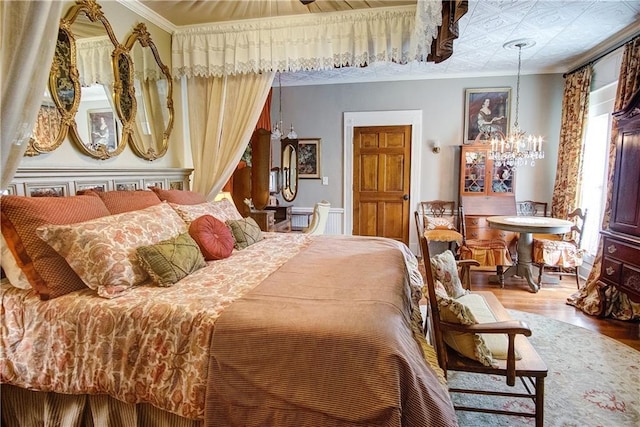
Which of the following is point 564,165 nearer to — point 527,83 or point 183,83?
point 527,83

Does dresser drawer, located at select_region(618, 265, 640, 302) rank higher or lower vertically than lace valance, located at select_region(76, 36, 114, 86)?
lower

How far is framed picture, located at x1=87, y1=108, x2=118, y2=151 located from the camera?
2.52 meters

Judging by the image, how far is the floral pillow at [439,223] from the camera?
5.02 metres

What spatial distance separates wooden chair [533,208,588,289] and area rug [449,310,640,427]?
1.20 m

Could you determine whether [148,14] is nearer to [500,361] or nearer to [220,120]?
[220,120]

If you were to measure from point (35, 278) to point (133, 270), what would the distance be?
0.42 m

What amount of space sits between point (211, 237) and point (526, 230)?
3172mm

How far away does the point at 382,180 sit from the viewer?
5461 millimetres

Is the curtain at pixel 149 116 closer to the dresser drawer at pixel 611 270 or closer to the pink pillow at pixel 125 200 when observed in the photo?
the pink pillow at pixel 125 200

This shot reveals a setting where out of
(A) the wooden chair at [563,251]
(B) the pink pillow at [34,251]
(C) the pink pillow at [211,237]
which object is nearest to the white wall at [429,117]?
(A) the wooden chair at [563,251]

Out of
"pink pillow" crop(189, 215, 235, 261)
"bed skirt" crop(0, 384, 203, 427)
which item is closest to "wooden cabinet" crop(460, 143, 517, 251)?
"pink pillow" crop(189, 215, 235, 261)

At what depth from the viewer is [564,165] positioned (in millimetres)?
4633

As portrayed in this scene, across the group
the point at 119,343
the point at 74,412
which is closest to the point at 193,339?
the point at 119,343

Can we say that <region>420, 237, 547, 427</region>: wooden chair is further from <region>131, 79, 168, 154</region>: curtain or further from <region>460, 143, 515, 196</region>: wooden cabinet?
<region>460, 143, 515, 196</region>: wooden cabinet
